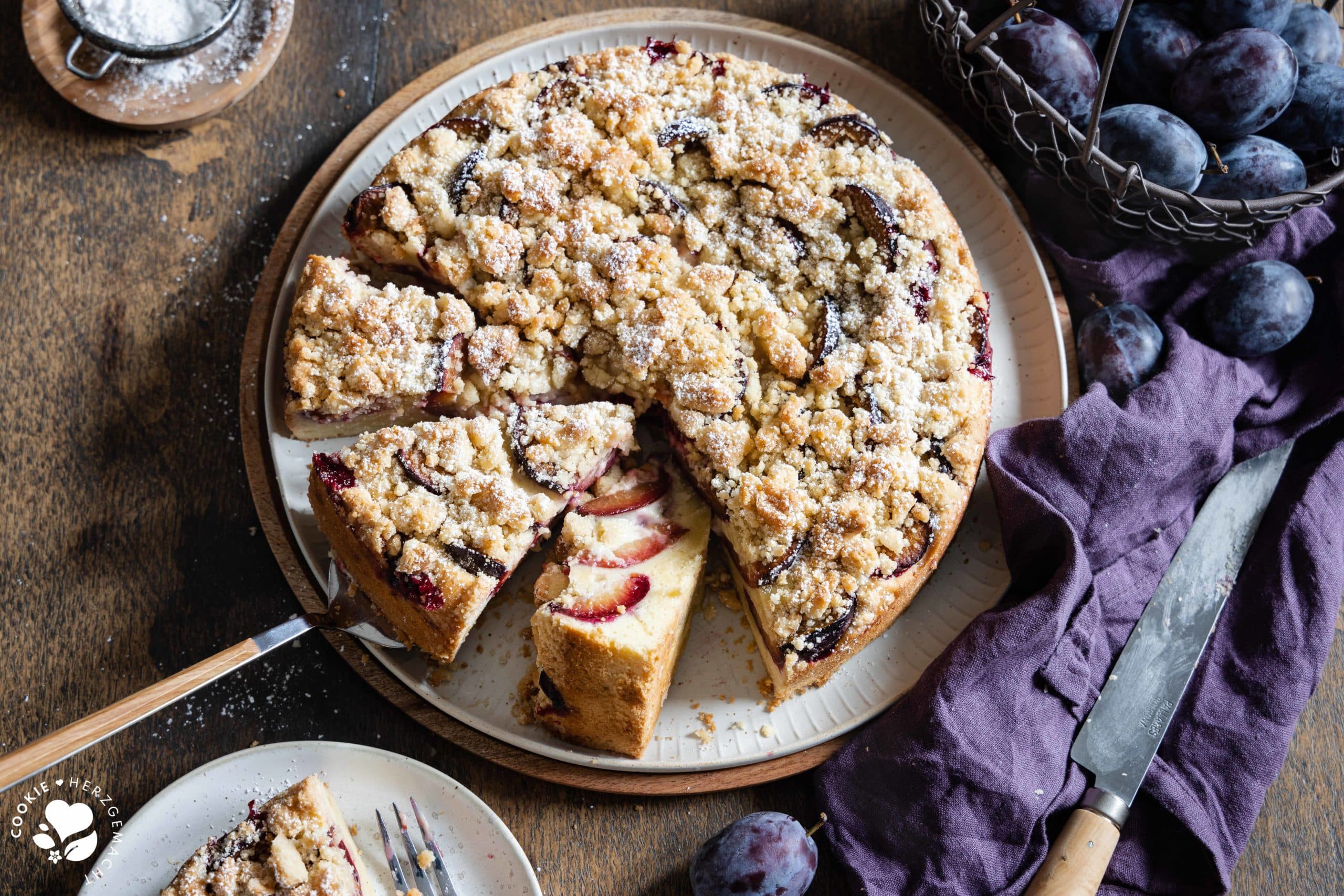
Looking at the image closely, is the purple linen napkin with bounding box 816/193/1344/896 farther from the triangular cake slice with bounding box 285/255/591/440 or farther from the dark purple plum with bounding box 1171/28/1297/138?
the triangular cake slice with bounding box 285/255/591/440

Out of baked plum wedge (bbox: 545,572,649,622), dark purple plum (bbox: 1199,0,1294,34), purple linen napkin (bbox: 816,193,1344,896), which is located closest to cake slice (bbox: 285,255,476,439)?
baked plum wedge (bbox: 545,572,649,622)

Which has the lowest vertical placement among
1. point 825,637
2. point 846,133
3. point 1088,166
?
point 825,637

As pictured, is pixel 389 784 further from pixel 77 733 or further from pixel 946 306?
pixel 946 306

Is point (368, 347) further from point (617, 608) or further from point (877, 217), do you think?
point (877, 217)

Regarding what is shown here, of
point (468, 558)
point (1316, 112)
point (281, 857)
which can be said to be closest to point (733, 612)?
point (468, 558)

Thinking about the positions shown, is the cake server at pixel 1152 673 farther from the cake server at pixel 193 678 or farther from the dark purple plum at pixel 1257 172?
the cake server at pixel 193 678

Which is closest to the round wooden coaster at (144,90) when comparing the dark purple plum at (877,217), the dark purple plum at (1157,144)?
the dark purple plum at (877,217)

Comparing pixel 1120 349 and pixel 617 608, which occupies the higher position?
pixel 1120 349
